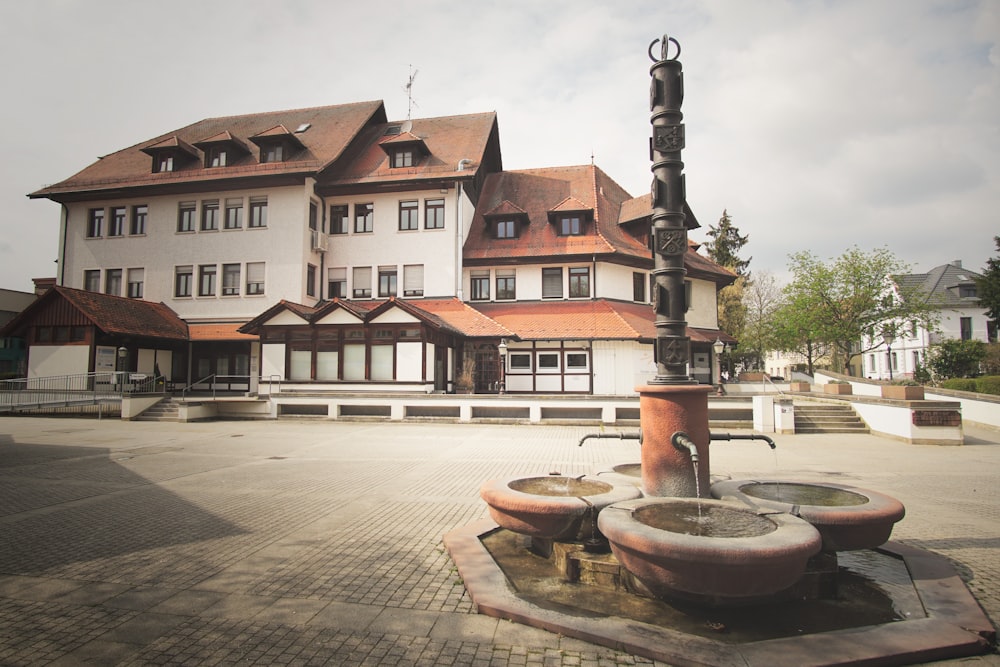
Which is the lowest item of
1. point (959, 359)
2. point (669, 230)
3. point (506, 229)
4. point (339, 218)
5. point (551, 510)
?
point (551, 510)

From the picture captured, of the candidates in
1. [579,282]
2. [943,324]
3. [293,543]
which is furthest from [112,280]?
[943,324]

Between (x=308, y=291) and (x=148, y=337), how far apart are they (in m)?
7.41

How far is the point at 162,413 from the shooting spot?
23.0 m

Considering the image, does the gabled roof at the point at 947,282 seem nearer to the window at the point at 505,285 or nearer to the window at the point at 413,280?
the window at the point at 505,285

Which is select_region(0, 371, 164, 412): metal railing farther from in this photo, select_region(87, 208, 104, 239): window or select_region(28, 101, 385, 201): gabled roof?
select_region(28, 101, 385, 201): gabled roof

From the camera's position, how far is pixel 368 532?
6414mm

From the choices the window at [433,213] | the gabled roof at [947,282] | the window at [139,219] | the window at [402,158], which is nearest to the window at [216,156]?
the window at [139,219]

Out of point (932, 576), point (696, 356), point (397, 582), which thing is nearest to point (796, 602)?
point (932, 576)

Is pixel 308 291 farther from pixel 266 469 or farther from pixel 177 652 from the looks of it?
pixel 177 652

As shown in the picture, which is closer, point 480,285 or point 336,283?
point 480,285

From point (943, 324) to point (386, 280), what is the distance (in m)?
49.9

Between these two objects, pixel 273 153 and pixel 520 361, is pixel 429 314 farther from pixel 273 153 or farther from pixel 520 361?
pixel 273 153

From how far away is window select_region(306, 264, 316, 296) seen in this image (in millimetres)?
27812

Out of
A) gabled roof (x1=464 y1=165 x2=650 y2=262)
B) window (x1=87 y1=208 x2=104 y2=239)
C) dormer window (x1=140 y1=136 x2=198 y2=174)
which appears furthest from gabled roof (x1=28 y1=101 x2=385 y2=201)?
gabled roof (x1=464 y1=165 x2=650 y2=262)
